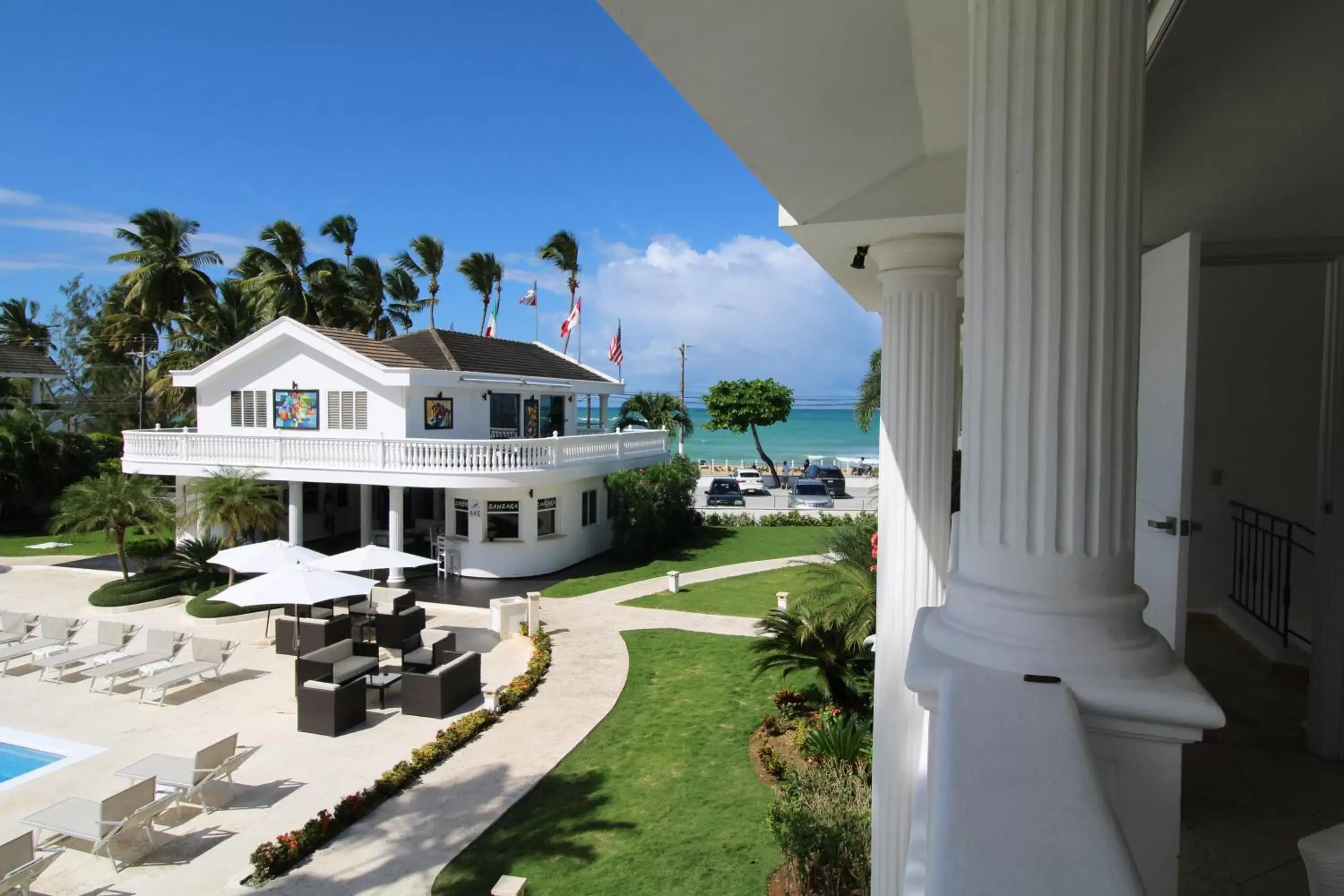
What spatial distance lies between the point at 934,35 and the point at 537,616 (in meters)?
14.9

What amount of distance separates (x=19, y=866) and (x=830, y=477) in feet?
128

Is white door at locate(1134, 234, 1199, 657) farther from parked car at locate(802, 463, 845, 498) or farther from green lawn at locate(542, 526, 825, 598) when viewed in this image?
parked car at locate(802, 463, 845, 498)

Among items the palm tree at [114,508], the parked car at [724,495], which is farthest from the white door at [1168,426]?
the parked car at [724,495]

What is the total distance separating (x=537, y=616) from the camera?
54.3 feet

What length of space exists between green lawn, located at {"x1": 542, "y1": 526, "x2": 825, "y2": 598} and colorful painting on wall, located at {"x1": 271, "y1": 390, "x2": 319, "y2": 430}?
887cm

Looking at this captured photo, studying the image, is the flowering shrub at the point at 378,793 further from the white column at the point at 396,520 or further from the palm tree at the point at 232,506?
the palm tree at the point at 232,506

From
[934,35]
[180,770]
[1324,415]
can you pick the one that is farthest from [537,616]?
[934,35]

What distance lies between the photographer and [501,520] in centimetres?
2202

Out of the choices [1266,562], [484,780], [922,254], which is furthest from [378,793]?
[1266,562]

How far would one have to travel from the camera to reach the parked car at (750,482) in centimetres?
4272

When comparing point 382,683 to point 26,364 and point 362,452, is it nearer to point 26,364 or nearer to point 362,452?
point 362,452

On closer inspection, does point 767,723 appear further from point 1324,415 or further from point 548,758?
point 1324,415

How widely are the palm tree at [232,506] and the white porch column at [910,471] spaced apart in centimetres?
1796

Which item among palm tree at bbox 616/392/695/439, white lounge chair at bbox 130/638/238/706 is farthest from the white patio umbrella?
palm tree at bbox 616/392/695/439
